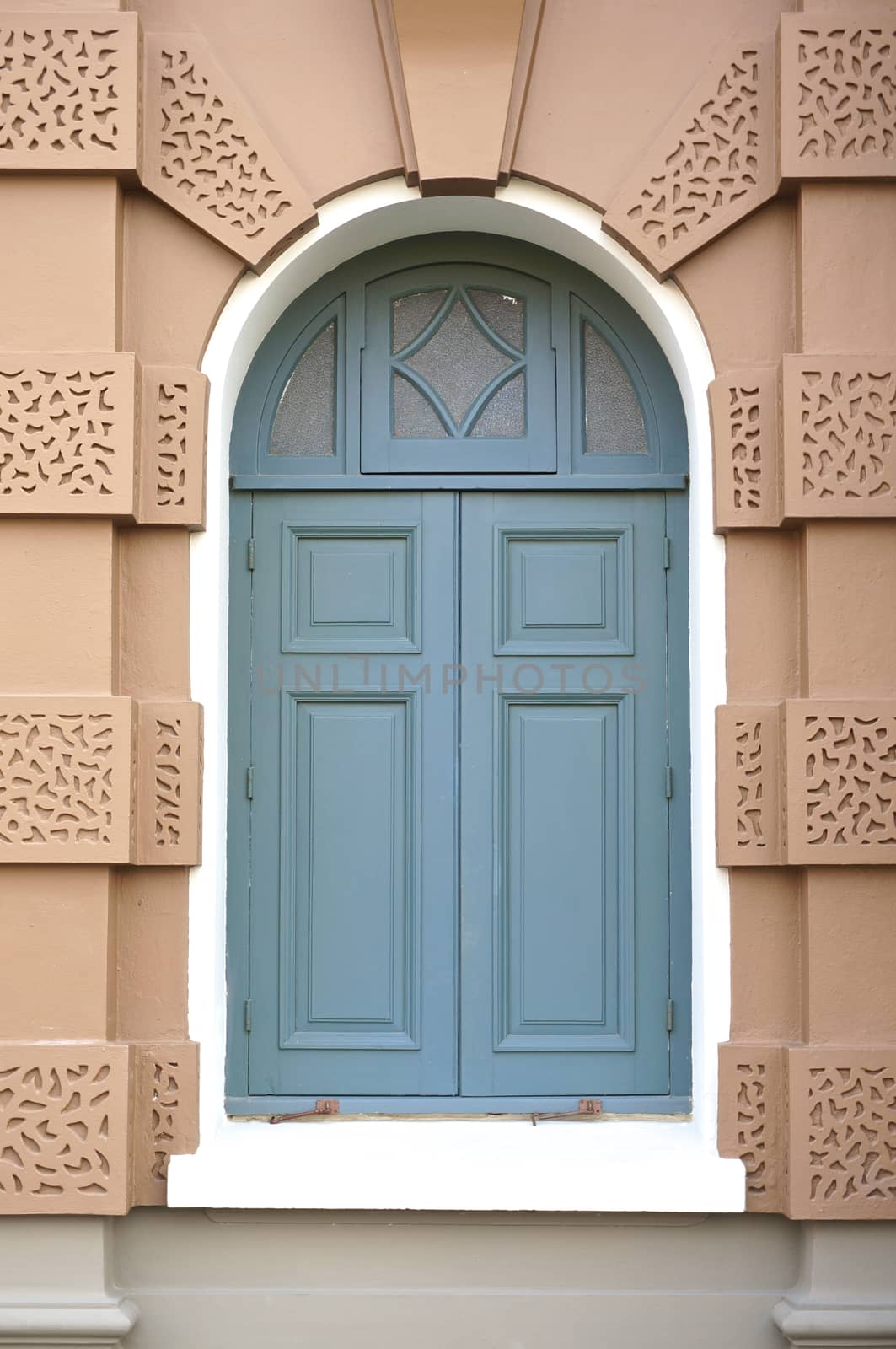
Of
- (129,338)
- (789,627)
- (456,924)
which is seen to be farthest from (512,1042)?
(129,338)

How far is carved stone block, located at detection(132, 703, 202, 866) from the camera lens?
3.61 m

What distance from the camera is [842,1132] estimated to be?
349cm

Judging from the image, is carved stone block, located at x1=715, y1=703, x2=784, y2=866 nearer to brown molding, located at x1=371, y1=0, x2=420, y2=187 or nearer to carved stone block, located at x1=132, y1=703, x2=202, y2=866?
carved stone block, located at x1=132, y1=703, x2=202, y2=866

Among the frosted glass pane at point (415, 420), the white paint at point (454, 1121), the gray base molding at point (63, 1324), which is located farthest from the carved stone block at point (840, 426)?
the gray base molding at point (63, 1324)

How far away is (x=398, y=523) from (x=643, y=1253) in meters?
2.42

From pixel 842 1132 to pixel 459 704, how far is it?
1752 mm

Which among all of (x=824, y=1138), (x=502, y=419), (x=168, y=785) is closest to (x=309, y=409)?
(x=502, y=419)

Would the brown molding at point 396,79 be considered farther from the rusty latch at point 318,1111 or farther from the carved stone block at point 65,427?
the rusty latch at point 318,1111

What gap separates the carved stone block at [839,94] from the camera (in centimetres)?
361

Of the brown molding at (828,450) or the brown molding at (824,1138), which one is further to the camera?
the brown molding at (828,450)

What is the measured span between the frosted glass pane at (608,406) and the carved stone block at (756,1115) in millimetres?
1987

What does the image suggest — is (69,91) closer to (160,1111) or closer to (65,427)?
(65,427)

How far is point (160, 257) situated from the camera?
148 inches

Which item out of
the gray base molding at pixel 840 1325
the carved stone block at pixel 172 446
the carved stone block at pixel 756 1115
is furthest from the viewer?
the carved stone block at pixel 172 446
